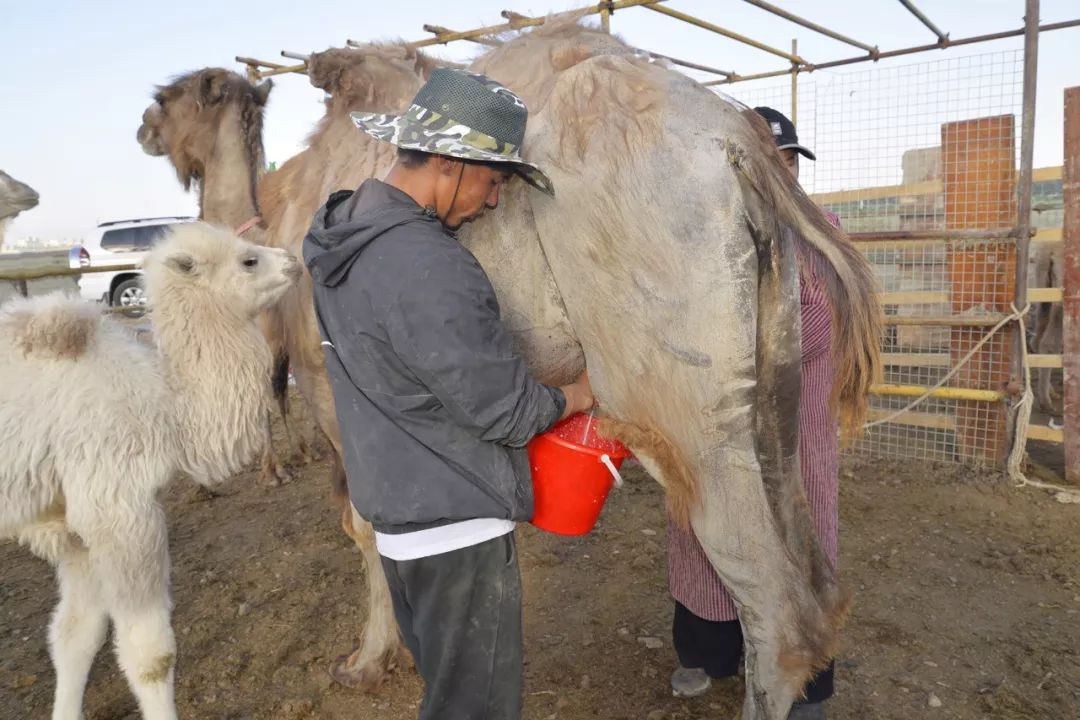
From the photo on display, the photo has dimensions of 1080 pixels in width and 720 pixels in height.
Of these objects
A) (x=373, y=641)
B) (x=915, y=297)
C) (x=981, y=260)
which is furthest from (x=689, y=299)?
(x=915, y=297)

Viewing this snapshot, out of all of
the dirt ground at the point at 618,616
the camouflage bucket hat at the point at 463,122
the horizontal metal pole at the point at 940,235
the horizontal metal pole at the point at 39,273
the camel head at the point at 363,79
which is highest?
the camel head at the point at 363,79

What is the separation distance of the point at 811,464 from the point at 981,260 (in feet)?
15.9

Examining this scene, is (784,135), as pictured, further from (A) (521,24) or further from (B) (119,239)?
(B) (119,239)

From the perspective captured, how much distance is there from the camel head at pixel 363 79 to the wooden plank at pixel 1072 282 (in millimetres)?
4957

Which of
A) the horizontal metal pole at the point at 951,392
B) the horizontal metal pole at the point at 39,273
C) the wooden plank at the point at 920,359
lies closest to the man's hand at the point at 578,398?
the horizontal metal pole at the point at 951,392

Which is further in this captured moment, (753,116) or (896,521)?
(896,521)

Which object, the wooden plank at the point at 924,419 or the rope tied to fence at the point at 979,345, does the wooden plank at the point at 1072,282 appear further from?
the wooden plank at the point at 924,419

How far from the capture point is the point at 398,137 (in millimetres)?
1889

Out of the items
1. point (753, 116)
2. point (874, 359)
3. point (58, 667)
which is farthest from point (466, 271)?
point (58, 667)

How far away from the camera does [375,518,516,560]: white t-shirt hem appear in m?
1.90

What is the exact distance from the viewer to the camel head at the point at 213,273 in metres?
3.06

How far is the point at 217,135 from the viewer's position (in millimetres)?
4582

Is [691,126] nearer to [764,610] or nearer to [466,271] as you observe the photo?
[466,271]

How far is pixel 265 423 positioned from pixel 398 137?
1.81m
